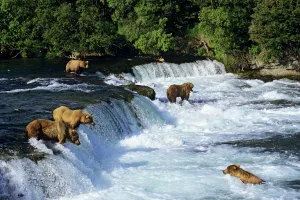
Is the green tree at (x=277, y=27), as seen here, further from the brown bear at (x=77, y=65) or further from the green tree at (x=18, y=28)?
the green tree at (x=18, y=28)

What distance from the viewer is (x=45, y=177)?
36.2 ft

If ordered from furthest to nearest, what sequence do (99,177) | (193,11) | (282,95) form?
(193,11) < (282,95) < (99,177)

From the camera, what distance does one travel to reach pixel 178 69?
27609mm

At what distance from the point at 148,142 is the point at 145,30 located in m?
16.4

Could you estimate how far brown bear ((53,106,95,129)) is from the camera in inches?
498

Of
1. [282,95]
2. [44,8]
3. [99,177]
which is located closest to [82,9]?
[44,8]

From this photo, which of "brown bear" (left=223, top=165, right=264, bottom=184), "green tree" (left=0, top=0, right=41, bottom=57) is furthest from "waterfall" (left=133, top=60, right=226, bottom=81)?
"brown bear" (left=223, top=165, right=264, bottom=184)

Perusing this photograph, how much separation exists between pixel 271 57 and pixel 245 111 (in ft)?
30.0

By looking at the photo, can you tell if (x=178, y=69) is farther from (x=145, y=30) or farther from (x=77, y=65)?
(x=77, y=65)

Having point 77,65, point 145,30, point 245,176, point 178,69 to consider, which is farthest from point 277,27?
point 245,176

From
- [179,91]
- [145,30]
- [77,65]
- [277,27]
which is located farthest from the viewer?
[145,30]

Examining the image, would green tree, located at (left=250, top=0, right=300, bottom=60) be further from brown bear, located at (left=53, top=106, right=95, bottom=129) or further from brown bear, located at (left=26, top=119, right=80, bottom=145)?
brown bear, located at (left=26, top=119, right=80, bottom=145)

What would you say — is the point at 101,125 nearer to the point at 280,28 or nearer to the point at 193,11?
the point at 280,28

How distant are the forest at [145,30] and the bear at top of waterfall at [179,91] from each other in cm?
919
